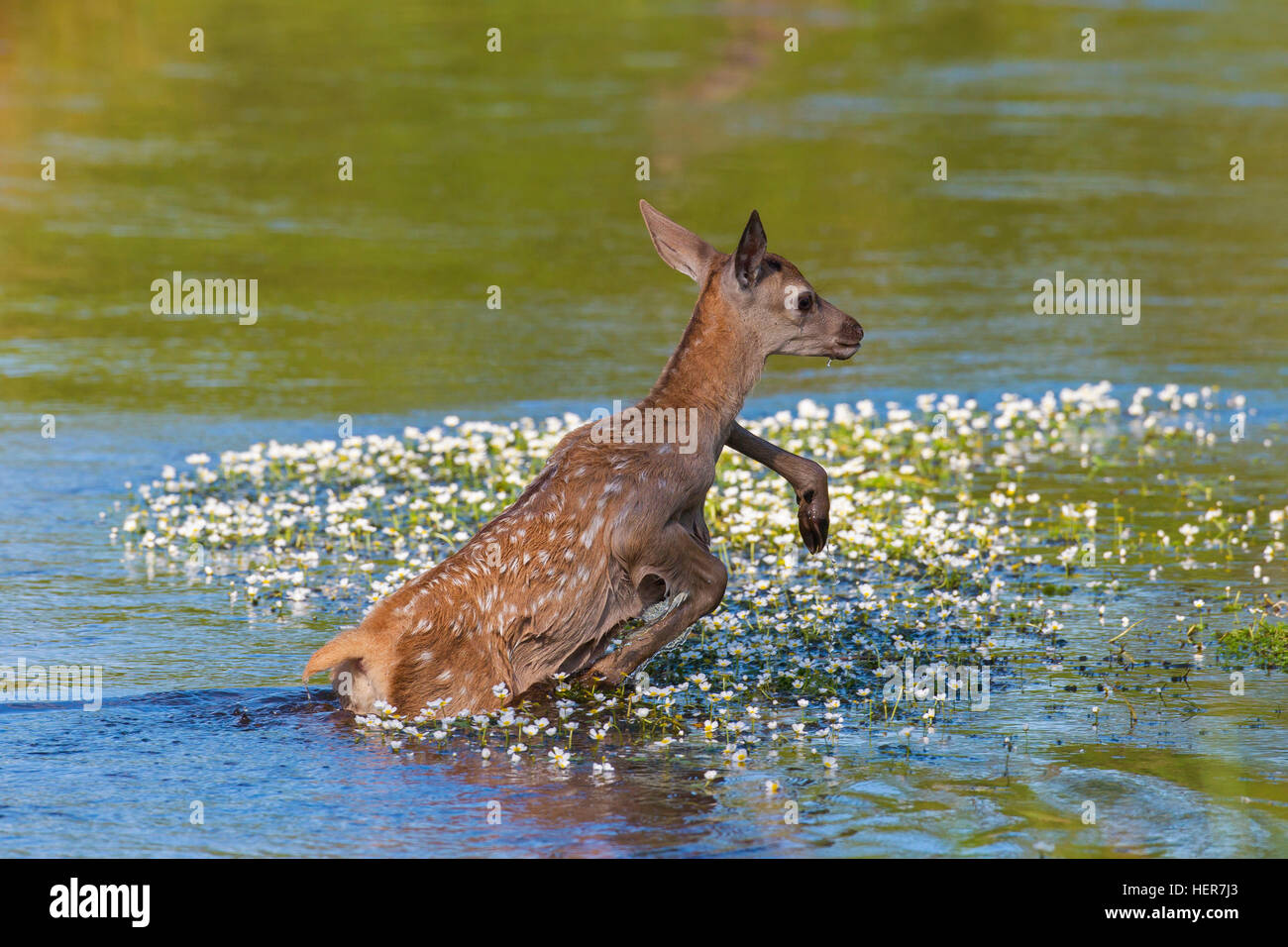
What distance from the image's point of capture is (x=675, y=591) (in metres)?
9.12

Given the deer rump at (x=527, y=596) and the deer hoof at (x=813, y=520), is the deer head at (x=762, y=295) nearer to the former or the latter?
the deer hoof at (x=813, y=520)

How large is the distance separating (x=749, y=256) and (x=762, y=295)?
27 centimetres

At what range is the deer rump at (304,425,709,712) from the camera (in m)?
8.60

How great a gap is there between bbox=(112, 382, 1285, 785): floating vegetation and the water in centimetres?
25

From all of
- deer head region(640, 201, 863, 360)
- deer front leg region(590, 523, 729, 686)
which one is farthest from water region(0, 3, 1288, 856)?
deer head region(640, 201, 863, 360)

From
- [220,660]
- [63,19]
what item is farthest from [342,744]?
[63,19]

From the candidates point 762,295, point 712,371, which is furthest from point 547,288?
point 712,371

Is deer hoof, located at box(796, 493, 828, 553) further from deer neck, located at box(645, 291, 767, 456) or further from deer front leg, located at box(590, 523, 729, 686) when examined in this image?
deer front leg, located at box(590, 523, 729, 686)

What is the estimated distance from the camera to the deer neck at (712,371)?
922 cm

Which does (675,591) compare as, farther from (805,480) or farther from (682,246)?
(682,246)

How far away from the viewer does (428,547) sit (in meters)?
11.8

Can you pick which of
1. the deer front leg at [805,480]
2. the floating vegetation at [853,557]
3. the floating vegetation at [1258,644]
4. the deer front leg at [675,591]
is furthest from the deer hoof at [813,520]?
the floating vegetation at [1258,644]

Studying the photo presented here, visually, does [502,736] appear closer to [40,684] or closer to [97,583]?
[40,684]
